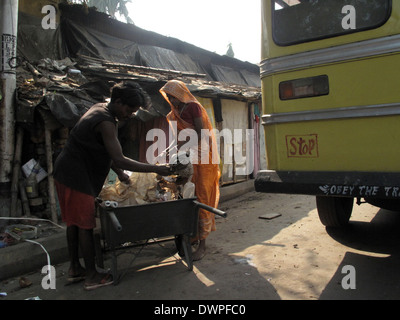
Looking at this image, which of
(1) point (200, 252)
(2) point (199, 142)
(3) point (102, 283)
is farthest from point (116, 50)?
(3) point (102, 283)

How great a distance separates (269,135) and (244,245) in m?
1.56

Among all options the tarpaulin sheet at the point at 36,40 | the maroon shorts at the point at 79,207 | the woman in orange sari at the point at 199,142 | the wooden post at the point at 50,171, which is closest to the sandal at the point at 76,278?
the maroon shorts at the point at 79,207

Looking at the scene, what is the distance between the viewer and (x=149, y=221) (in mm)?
2895

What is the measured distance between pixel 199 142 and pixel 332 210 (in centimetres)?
187

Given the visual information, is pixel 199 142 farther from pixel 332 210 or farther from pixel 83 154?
pixel 332 210

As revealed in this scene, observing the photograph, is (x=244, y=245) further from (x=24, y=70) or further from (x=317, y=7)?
(x=24, y=70)

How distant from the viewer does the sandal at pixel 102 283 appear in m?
2.90

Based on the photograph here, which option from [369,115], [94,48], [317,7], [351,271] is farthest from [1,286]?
[94,48]

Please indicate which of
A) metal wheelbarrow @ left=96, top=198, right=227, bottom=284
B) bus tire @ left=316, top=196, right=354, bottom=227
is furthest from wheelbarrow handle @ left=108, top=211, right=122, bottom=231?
bus tire @ left=316, top=196, right=354, bottom=227

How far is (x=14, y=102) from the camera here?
13.7ft

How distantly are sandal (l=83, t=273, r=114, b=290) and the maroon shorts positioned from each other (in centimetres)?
48

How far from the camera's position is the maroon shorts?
2.91 metres

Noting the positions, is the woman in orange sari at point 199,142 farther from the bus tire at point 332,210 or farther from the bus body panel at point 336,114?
the bus tire at point 332,210

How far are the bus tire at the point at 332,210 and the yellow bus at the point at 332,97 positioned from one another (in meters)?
1.28
